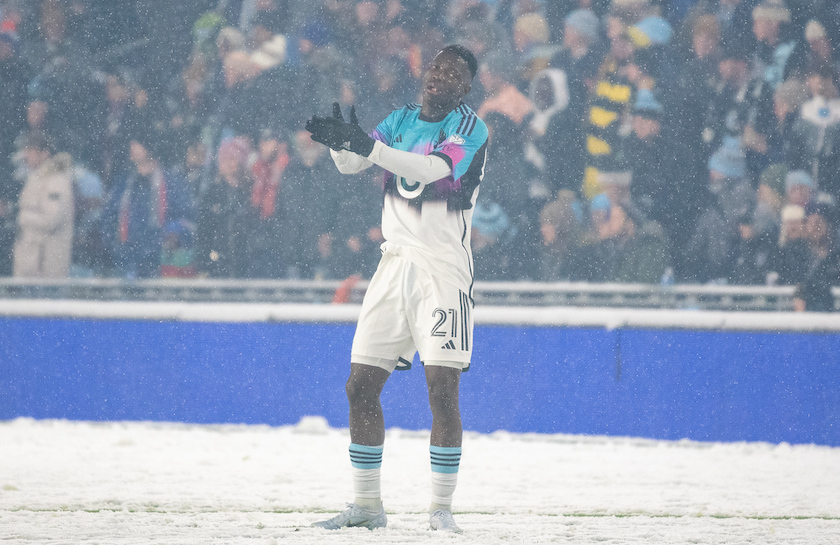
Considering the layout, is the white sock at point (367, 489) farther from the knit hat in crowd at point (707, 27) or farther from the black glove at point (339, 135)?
the knit hat in crowd at point (707, 27)

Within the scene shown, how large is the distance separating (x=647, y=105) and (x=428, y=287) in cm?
390

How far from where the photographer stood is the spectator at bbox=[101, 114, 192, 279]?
6664 millimetres

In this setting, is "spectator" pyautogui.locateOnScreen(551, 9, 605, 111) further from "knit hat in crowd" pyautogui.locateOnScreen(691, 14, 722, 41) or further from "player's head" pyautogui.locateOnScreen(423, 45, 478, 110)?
"player's head" pyautogui.locateOnScreen(423, 45, 478, 110)

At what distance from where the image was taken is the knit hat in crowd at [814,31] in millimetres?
6668

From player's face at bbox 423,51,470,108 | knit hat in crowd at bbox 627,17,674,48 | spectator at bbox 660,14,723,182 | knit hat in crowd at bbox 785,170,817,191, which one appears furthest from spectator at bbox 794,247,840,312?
player's face at bbox 423,51,470,108

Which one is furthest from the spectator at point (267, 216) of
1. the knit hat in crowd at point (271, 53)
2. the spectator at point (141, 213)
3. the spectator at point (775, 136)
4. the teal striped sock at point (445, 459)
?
the teal striped sock at point (445, 459)

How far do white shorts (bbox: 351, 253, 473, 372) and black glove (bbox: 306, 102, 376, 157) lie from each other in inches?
17.8

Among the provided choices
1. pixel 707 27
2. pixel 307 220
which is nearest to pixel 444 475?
pixel 307 220

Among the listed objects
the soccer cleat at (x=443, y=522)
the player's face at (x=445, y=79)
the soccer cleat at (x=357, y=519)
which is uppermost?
the player's face at (x=445, y=79)

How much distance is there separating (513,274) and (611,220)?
0.74 metres

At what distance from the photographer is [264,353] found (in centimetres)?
560

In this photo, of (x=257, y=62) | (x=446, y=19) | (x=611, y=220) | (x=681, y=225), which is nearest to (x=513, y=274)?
(x=611, y=220)

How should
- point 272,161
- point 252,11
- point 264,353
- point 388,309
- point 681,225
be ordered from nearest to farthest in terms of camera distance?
1. point 388,309
2. point 264,353
3. point 681,225
4. point 272,161
5. point 252,11

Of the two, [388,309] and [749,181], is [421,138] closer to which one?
[388,309]
